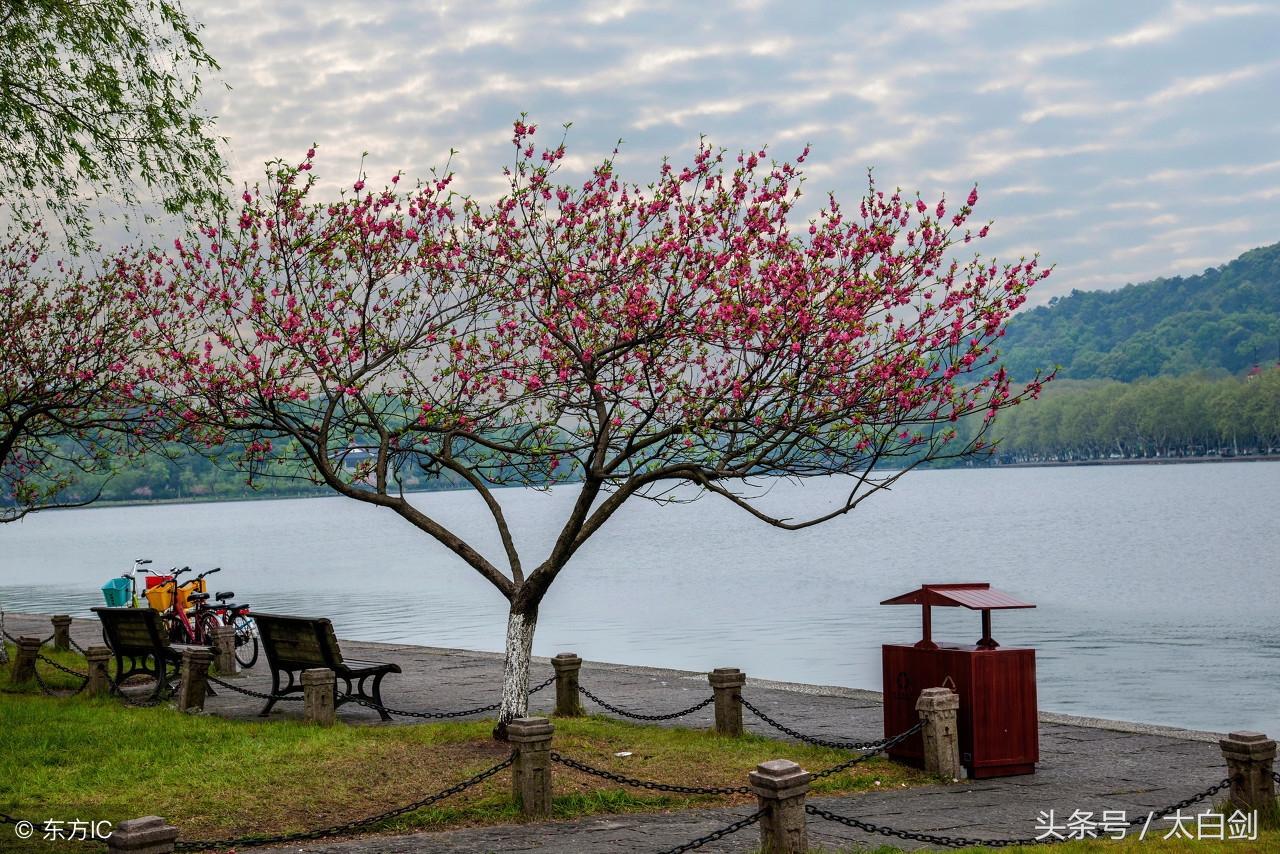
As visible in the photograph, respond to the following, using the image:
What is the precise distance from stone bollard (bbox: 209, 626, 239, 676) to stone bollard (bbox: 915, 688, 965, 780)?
11.5 m

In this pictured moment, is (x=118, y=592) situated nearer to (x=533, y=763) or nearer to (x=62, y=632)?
(x=62, y=632)

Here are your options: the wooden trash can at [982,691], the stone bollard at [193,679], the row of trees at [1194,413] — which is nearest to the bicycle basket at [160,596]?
the stone bollard at [193,679]

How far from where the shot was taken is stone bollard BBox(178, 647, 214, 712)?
1459cm

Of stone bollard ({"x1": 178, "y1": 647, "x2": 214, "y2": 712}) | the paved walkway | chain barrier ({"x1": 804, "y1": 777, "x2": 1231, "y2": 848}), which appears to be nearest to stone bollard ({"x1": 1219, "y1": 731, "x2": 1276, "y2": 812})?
chain barrier ({"x1": 804, "y1": 777, "x2": 1231, "y2": 848})

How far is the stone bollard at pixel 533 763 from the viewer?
32.1 ft

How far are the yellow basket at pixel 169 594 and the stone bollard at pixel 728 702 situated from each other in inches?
473

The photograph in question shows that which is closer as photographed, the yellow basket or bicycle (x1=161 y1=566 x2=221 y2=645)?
bicycle (x1=161 y1=566 x2=221 y2=645)

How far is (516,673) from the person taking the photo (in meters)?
12.4

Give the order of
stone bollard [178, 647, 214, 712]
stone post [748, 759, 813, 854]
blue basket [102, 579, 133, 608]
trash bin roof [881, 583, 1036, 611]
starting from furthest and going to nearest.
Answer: blue basket [102, 579, 133, 608]
stone bollard [178, 647, 214, 712]
trash bin roof [881, 583, 1036, 611]
stone post [748, 759, 813, 854]

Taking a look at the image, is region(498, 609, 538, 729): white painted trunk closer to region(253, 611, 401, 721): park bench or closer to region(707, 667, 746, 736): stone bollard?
region(253, 611, 401, 721): park bench

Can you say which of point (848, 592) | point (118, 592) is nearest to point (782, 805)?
point (118, 592)

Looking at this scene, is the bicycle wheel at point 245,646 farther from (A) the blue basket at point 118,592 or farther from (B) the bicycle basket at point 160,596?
(A) the blue basket at point 118,592

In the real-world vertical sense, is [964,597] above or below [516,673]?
above

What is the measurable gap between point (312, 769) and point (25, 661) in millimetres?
7491
